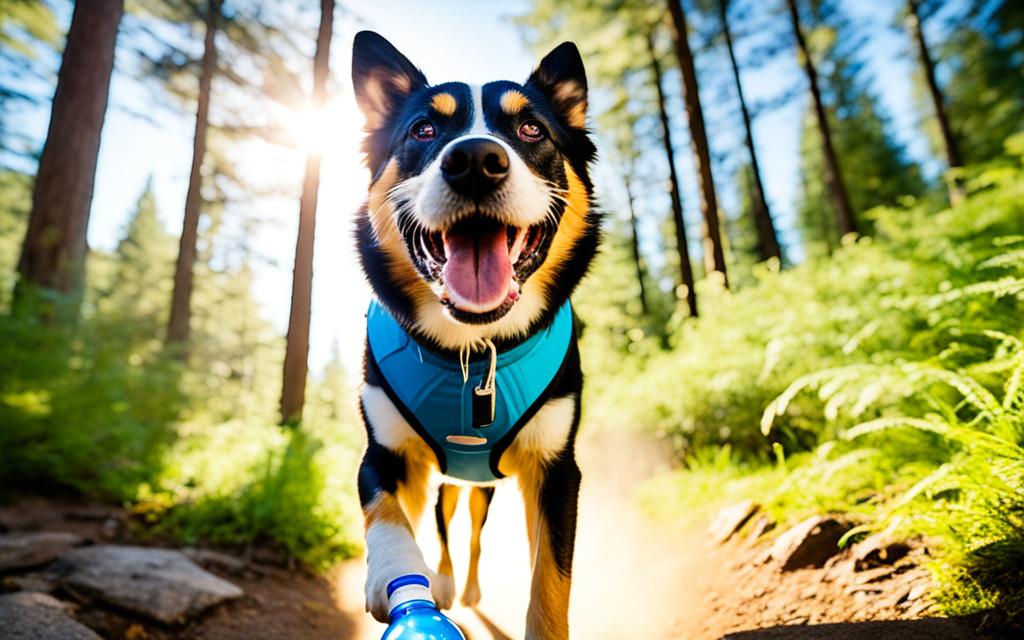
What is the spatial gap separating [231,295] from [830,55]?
36.0 meters

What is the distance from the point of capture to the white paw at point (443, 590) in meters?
3.76

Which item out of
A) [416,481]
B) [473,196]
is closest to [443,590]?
[416,481]

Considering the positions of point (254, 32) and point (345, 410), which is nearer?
point (254, 32)

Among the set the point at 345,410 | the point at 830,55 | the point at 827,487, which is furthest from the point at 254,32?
the point at 345,410

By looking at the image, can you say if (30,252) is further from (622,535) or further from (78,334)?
(622,535)

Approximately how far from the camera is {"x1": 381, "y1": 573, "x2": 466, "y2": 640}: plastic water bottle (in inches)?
67.1

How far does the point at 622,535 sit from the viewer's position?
20.4ft

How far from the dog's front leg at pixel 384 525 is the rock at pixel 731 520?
2661mm

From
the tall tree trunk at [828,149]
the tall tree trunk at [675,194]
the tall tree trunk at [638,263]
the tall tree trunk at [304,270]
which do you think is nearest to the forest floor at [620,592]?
the tall tree trunk at [304,270]

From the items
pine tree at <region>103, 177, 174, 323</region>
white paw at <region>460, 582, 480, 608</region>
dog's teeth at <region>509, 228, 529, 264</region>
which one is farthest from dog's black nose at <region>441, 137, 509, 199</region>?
pine tree at <region>103, 177, 174, 323</region>

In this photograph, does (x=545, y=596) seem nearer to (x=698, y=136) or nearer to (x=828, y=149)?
(x=698, y=136)

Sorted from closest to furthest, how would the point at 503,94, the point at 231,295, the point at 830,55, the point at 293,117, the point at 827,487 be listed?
1. the point at 503,94
2. the point at 827,487
3. the point at 293,117
4. the point at 830,55
5. the point at 231,295

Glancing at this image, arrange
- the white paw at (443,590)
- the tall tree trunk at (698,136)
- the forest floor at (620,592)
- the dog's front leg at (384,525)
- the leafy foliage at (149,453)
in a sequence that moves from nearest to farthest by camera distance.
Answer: the dog's front leg at (384,525), the forest floor at (620,592), the white paw at (443,590), the leafy foliage at (149,453), the tall tree trunk at (698,136)

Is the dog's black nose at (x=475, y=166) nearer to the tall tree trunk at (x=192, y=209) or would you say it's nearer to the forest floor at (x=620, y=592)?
the forest floor at (x=620, y=592)
